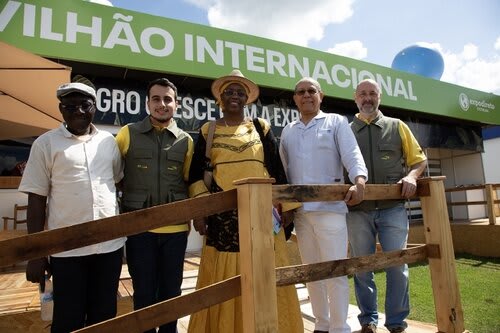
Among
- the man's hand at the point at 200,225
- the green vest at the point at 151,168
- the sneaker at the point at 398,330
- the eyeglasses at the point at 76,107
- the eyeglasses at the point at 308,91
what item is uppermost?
the eyeglasses at the point at 308,91

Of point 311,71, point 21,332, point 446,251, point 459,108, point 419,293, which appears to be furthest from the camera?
point 459,108

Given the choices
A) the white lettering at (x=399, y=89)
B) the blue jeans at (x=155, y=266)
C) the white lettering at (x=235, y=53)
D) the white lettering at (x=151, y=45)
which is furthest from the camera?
the white lettering at (x=399, y=89)

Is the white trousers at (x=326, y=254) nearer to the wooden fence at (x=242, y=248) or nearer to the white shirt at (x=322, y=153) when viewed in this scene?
the white shirt at (x=322, y=153)

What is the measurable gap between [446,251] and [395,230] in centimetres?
41

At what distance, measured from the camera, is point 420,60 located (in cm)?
916

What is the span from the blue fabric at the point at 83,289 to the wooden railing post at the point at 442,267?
198 centimetres

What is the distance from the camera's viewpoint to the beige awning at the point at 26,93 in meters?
2.86

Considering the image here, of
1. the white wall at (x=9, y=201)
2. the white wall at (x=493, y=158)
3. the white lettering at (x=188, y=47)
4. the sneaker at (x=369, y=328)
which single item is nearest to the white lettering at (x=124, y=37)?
the white lettering at (x=188, y=47)

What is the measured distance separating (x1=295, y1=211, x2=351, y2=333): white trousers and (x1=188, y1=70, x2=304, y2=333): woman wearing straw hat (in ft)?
0.47

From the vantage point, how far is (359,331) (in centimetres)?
273

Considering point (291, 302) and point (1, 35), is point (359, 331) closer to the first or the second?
point (291, 302)

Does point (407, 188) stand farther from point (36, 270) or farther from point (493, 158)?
point (493, 158)

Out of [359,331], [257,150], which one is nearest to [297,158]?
[257,150]

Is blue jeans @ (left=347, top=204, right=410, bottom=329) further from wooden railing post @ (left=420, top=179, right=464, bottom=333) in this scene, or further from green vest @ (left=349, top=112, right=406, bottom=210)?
wooden railing post @ (left=420, top=179, right=464, bottom=333)
